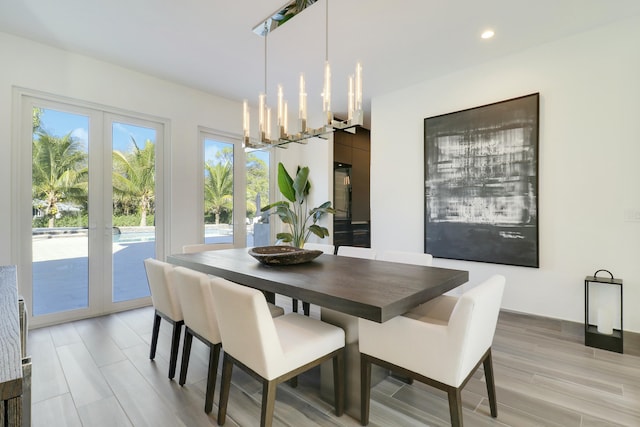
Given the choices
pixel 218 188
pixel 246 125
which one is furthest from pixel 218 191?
pixel 246 125

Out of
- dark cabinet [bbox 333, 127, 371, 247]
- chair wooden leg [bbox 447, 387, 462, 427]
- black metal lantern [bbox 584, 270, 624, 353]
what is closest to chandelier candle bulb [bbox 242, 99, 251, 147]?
chair wooden leg [bbox 447, 387, 462, 427]

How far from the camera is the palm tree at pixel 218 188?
4.34 m

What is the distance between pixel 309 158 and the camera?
534cm

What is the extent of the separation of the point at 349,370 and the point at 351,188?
4178 mm

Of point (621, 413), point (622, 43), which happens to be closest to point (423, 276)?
point (621, 413)

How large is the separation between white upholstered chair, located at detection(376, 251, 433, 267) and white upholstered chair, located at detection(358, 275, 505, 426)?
2.91 ft

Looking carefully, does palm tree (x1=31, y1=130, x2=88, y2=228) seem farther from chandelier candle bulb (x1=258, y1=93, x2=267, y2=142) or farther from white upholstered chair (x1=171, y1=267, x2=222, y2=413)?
white upholstered chair (x1=171, y1=267, x2=222, y2=413)

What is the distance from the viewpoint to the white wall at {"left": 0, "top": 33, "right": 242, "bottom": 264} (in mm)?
2844

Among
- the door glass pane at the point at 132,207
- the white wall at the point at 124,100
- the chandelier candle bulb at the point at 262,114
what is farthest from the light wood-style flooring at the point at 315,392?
the chandelier candle bulb at the point at 262,114

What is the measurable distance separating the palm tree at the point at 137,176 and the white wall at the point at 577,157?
380 centimetres

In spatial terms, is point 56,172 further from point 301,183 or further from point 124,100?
point 301,183

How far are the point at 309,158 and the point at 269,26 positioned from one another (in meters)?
2.79

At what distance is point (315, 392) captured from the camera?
6.41 ft

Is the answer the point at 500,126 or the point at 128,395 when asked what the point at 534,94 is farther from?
the point at 128,395
